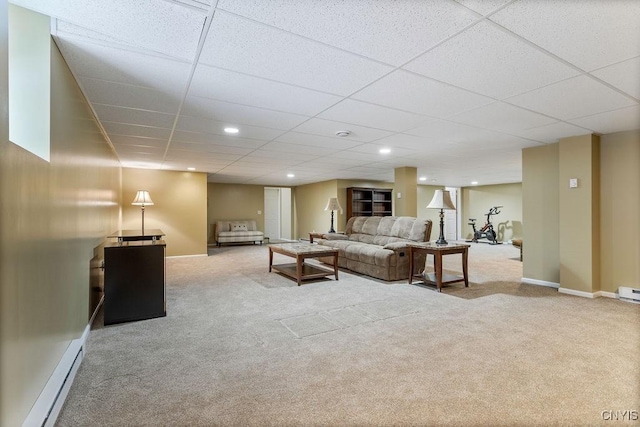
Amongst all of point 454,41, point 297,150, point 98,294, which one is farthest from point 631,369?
point 98,294

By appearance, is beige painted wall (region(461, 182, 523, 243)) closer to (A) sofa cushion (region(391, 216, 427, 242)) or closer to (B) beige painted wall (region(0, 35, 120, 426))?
(A) sofa cushion (region(391, 216, 427, 242))

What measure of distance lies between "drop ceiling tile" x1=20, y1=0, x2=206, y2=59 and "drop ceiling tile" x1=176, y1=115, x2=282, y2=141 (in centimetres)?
151

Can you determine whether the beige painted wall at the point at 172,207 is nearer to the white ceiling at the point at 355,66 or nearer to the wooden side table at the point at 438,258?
the white ceiling at the point at 355,66

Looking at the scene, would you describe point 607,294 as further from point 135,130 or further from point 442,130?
point 135,130

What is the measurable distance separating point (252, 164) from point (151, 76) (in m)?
4.03

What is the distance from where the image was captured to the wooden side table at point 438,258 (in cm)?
414

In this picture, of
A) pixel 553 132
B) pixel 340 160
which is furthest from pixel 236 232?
pixel 553 132

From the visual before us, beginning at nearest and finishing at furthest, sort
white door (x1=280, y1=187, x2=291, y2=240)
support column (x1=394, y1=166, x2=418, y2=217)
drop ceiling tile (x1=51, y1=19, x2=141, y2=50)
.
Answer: drop ceiling tile (x1=51, y1=19, x2=141, y2=50) < support column (x1=394, y1=166, x2=418, y2=217) < white door (x1=280, y1=187, x2=291, y2=240)

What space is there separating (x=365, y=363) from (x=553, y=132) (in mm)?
3791

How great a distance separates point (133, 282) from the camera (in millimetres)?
3090

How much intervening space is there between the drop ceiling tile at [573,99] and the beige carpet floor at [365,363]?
82.8 inches

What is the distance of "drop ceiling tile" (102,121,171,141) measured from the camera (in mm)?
3680

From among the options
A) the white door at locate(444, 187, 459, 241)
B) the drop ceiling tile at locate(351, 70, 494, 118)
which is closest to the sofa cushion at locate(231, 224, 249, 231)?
the white door at locate(444, 187, 459, 241)
